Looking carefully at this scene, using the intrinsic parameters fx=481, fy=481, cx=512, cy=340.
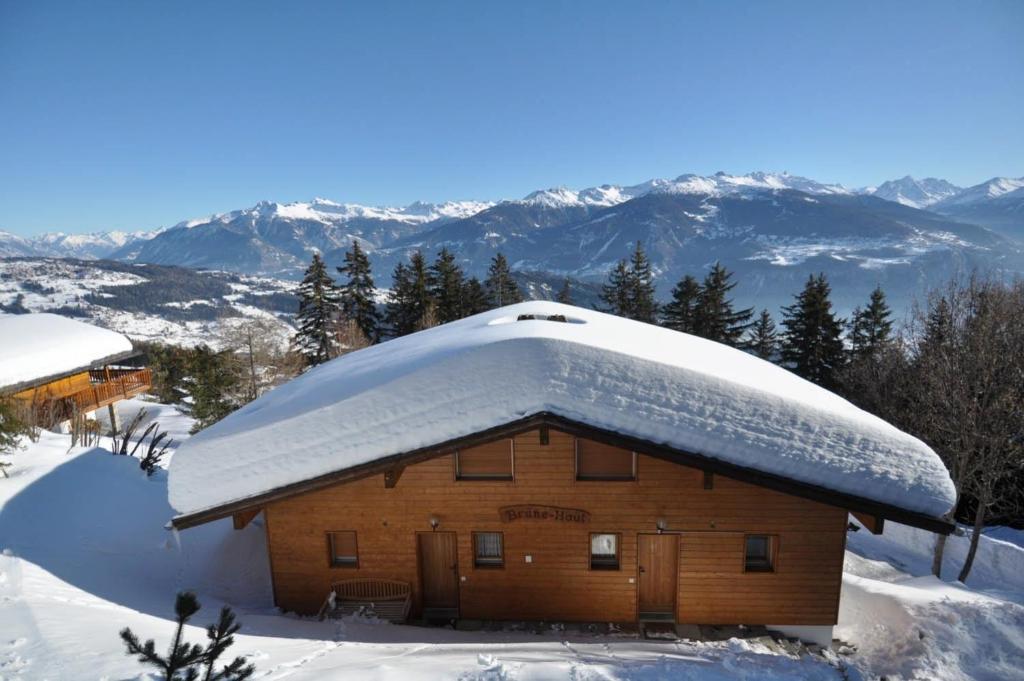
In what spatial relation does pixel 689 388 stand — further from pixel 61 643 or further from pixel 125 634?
pixel 61 643

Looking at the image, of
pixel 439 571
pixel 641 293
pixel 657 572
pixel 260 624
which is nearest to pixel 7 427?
pixel 260 624

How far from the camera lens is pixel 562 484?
33.9ft

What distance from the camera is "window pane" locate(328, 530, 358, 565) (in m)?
10.9

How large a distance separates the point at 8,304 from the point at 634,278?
256 meters

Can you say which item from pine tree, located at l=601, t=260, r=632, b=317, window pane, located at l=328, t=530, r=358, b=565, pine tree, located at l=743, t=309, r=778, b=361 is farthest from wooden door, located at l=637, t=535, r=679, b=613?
pine tree, located at l=601, t=260, r=632, b=317

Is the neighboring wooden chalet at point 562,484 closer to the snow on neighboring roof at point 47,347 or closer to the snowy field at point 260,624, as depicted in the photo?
the snowy field at point 260,624

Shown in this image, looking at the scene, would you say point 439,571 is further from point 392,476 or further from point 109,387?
point 109,387

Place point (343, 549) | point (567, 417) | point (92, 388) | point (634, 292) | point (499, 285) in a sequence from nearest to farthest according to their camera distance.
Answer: point (567, 417), point (343, 549), point (92, 388), point (634, 292), point (499, 285)

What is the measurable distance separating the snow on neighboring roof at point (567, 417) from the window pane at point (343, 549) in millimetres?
2091

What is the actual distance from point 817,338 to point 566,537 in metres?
31.7

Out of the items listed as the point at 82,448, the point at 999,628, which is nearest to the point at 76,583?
the point at 82,448

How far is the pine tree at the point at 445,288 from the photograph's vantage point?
42347 mm

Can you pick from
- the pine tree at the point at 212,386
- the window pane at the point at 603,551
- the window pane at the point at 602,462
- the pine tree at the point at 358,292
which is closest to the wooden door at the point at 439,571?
the window pane at the point at 603,551

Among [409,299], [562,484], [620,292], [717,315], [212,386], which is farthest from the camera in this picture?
[620,292]
